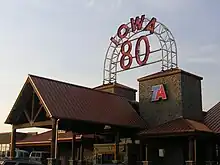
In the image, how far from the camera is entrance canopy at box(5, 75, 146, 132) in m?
21.9

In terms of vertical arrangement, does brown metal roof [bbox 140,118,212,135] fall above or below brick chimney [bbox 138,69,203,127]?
below

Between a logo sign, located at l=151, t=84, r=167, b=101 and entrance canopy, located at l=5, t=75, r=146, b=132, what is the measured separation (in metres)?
1.98

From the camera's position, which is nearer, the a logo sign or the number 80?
the a logo sign

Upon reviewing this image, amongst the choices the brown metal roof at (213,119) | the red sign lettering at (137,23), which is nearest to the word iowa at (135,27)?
the red sign lettering at (137,23)

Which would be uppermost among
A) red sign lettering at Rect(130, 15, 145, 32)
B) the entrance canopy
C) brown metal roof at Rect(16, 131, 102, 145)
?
red sign lettering at Rect(130, 15, 145, 32)

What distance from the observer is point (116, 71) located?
31922 mm

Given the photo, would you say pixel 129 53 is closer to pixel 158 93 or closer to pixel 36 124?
pixel 158 93

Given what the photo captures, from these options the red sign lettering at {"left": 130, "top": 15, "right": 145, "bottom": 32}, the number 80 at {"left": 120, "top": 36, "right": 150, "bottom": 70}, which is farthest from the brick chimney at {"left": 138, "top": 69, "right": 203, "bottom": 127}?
the red sign lettering at {"left": 130, "top": 15, "right": 145, "bottom": 32}

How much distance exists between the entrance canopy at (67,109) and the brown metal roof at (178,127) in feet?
5.06

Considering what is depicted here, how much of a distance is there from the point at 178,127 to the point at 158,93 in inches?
173

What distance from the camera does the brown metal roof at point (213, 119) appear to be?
24322mm

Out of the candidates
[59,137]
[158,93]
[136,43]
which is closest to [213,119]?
[158,93]

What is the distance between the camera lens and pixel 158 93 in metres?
27.1

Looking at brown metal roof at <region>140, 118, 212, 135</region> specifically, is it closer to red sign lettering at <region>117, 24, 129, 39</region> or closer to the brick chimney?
the brick chimney
